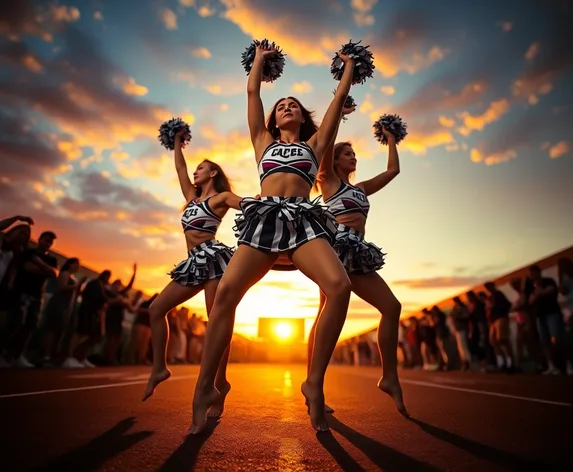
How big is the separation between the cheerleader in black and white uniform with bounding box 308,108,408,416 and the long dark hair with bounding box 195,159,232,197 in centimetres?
119

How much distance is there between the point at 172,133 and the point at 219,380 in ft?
9.51

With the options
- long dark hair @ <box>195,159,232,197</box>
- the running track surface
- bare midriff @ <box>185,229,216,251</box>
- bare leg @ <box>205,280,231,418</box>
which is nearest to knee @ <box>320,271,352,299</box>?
the running track surface

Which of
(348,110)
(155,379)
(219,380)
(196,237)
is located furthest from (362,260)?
(155,379)

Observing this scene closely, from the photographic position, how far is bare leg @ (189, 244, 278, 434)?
2768 millimetres

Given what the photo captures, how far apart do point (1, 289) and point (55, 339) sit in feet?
7.65

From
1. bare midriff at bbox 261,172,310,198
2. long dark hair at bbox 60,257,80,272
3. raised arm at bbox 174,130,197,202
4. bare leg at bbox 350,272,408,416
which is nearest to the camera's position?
bare midriff at bbox 261,172,310,198

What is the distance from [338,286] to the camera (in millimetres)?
2777

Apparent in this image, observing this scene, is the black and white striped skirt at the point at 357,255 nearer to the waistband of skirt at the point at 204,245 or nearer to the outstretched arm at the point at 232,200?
the outstretched arm at the point at 232,200

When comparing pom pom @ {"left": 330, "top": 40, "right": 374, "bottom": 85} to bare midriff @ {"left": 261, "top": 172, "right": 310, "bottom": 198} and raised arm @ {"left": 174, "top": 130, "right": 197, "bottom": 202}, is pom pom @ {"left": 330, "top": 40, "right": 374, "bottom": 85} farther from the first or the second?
raised arm @ {"left": 174, "top": 130, "right": 197, "bottom": 202}

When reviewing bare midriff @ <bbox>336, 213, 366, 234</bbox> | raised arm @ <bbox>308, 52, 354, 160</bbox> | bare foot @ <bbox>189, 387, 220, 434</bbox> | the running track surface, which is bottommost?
the running track surface

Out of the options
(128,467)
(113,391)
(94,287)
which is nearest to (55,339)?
(94,287)

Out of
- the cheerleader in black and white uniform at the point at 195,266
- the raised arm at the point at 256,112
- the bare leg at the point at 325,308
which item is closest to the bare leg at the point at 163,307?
the cheerleader in black and white uniform at the point at 195,266

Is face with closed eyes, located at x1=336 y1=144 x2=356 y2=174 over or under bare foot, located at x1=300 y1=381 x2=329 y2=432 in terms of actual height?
over

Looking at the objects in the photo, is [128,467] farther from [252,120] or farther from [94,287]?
[94,287]
